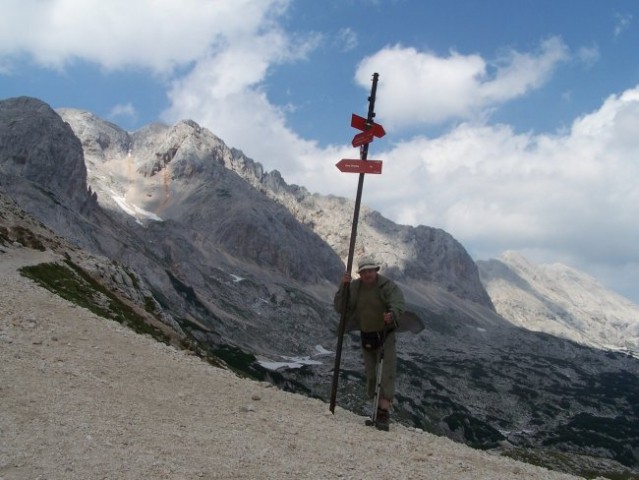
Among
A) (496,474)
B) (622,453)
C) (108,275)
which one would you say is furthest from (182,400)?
(622,453)

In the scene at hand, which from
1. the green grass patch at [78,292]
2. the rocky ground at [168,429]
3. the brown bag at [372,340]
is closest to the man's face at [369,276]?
the brown bag at [372,340]

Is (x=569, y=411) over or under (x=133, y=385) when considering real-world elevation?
under

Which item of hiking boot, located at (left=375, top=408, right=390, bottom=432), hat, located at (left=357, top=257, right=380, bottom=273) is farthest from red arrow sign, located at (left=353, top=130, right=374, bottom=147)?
hiking boot, located at (left=375, top=408, right=390, bottom=432)

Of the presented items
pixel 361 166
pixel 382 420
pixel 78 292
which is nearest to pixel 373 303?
pixel 382 420

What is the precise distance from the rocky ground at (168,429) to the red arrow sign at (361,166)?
6.94 metres

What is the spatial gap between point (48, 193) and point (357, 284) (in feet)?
567

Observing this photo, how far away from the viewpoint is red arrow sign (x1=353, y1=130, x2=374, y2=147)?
16.9m

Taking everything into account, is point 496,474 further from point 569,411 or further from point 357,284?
point 569,411

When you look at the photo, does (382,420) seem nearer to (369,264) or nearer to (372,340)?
(372,340)

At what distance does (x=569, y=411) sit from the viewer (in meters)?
199

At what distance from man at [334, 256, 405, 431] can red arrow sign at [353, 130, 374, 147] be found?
13.0 ft

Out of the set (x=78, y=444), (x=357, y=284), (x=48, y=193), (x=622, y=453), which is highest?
(x=48, y=193)

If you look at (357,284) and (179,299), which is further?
(179,299)

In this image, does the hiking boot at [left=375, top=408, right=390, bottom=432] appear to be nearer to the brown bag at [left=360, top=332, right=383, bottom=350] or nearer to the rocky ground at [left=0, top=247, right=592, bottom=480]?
the rocky ground at [left=0, top=247, right=592, bottom=480]
